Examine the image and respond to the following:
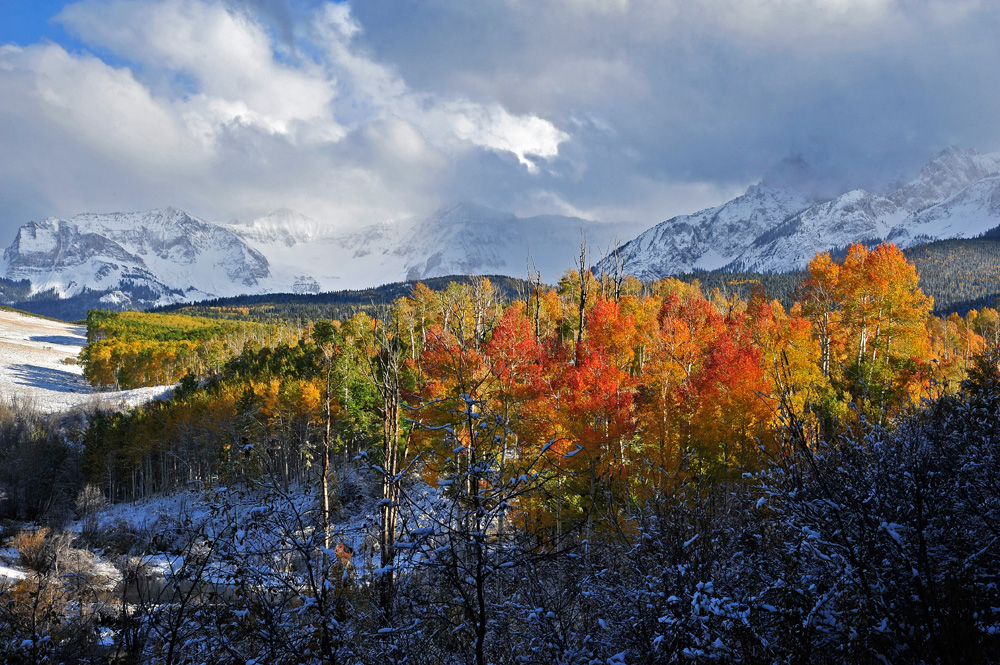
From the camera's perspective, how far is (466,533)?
147 inches

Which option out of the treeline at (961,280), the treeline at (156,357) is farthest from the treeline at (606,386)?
the treeline at (961,280)

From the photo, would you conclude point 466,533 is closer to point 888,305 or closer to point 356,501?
point 356,501

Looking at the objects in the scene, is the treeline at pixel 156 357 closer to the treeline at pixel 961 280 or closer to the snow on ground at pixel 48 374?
the snow on ground at pixel 48 374

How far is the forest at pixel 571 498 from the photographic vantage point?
415cm

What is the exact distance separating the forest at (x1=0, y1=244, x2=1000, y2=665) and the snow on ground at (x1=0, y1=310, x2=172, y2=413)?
866 inches

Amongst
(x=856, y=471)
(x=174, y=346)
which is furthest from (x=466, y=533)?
(x=174, y=346)

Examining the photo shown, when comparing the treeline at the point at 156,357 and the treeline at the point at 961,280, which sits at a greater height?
the treeline at the point at 961,280

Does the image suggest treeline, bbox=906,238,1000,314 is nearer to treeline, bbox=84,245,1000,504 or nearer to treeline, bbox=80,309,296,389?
treeline, bbox=84,245,1000,504

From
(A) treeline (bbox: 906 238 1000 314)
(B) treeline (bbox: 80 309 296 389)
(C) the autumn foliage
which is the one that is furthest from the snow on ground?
(A) treeline (bbox: 906 238 1000 314)

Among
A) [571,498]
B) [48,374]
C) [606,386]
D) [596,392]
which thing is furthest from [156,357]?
[606,386]

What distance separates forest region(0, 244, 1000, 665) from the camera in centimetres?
415

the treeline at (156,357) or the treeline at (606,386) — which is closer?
the treeline at (606,386)

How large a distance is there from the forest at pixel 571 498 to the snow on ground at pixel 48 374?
21998 mm

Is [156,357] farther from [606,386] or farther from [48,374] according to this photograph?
[606,386]
